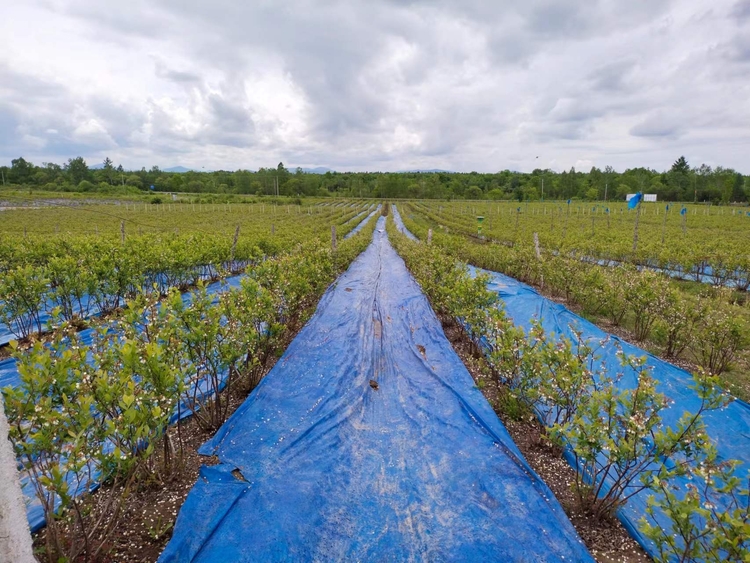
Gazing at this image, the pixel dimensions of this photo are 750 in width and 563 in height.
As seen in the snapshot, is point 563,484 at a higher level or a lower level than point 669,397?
lower

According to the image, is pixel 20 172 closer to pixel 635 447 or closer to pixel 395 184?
pixel 395 184

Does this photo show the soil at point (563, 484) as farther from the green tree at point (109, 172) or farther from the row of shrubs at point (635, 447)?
the green tree at point (109, 172)

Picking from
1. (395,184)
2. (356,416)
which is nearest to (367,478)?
(356,416)

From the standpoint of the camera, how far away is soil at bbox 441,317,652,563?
127 inches

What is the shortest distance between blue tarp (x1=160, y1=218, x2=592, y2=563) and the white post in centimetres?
117

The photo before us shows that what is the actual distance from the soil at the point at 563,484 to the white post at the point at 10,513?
3950mm

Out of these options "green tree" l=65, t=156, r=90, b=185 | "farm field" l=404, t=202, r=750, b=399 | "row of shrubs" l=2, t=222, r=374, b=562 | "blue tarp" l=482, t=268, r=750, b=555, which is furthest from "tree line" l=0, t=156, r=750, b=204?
"row of shrubs" l=2, t=222, r=374, b=562

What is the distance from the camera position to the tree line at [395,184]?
71.4 metres

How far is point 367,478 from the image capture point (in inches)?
153

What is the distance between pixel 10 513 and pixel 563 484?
14.5ft

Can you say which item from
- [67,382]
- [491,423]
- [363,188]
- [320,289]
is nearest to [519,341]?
[491,423]

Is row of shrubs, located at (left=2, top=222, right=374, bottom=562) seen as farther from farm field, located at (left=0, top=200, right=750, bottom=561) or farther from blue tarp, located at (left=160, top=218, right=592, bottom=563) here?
blue tarp, located at (left=160, top=218, right=592, bottom=563)

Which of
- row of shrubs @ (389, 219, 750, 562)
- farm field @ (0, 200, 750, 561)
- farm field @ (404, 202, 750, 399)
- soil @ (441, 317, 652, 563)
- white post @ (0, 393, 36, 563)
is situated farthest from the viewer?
farm field @ (404, 202, 750, 399)

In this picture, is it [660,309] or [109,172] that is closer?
[660,309]
